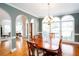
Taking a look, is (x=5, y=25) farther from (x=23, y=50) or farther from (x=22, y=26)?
(x=23, y=50)

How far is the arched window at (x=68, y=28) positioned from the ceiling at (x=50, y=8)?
0.13 meters

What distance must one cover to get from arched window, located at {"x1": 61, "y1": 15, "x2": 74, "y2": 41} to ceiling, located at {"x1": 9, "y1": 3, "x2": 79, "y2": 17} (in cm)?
13

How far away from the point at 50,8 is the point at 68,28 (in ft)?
1.92

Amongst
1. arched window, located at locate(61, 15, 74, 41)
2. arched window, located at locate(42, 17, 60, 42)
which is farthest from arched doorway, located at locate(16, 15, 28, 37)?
arched window, located at locate(61, 15, 74, 41)

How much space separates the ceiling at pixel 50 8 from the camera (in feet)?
6.97

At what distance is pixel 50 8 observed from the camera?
217 cm

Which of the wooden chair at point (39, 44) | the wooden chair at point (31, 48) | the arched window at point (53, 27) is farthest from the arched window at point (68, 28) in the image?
the wooden chair at point (31, 48)

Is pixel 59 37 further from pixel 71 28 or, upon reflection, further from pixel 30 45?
pixel 30 45

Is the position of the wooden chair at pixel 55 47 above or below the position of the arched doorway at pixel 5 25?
below

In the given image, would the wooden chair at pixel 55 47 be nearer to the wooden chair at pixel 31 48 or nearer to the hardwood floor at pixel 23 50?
the hardwood floor at pixel 23 50

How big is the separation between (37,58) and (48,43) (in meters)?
0.41

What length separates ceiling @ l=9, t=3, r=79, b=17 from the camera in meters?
2.12

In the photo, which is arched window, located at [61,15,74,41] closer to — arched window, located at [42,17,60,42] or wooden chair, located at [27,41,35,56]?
arched window, located at [42,17,60,42]

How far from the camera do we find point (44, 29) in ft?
7.36
